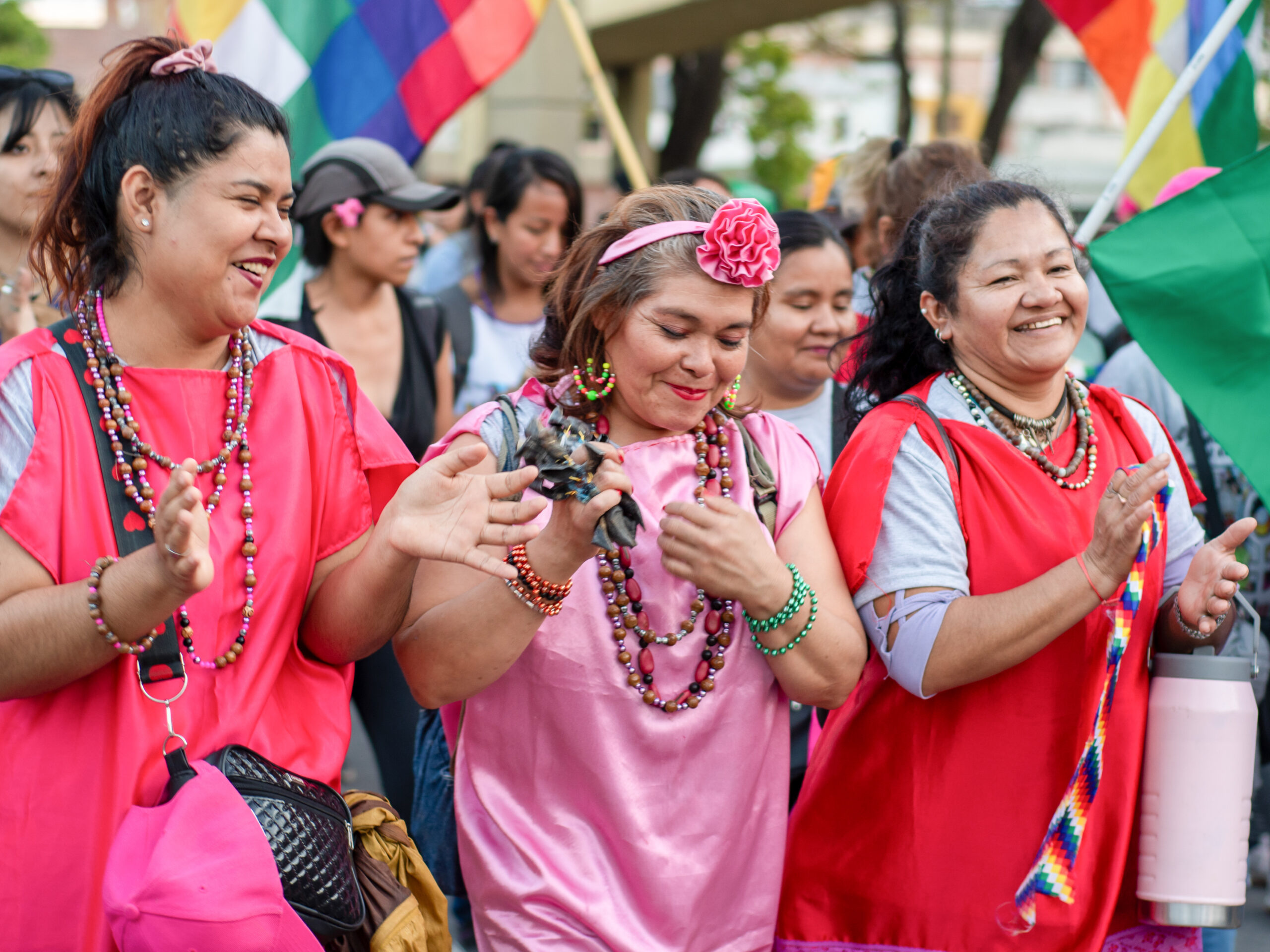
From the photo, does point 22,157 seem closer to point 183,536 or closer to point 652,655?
point 183,536

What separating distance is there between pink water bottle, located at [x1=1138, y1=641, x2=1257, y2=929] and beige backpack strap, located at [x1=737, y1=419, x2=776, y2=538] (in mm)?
769

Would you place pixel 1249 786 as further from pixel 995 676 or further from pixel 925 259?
pixel 925 259

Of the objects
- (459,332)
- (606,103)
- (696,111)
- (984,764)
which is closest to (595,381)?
(984,764)

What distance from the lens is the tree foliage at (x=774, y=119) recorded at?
2355cm

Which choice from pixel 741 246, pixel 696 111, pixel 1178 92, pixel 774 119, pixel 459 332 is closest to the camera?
pixel 741 246

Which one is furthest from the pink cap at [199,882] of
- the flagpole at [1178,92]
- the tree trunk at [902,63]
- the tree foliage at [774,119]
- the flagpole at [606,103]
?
the tree foliage at [774,119]

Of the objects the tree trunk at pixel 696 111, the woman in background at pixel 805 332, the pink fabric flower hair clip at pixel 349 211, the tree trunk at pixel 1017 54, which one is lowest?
the woman in background at pixel 805 332

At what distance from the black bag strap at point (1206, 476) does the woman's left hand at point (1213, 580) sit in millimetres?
1469

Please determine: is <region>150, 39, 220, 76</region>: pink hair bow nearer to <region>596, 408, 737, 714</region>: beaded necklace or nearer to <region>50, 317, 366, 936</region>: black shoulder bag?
<region>50, 317, 366, 936</region>: black shoulder bag

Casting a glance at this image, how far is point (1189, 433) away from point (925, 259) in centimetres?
157

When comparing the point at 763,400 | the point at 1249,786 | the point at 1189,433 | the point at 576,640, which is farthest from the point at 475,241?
the point at 1249,786

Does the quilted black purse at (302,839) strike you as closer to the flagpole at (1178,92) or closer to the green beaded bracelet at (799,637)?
the green beaded bracelet at (799,637)

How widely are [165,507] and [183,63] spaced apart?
0.75 m

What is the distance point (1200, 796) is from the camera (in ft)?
7.59
